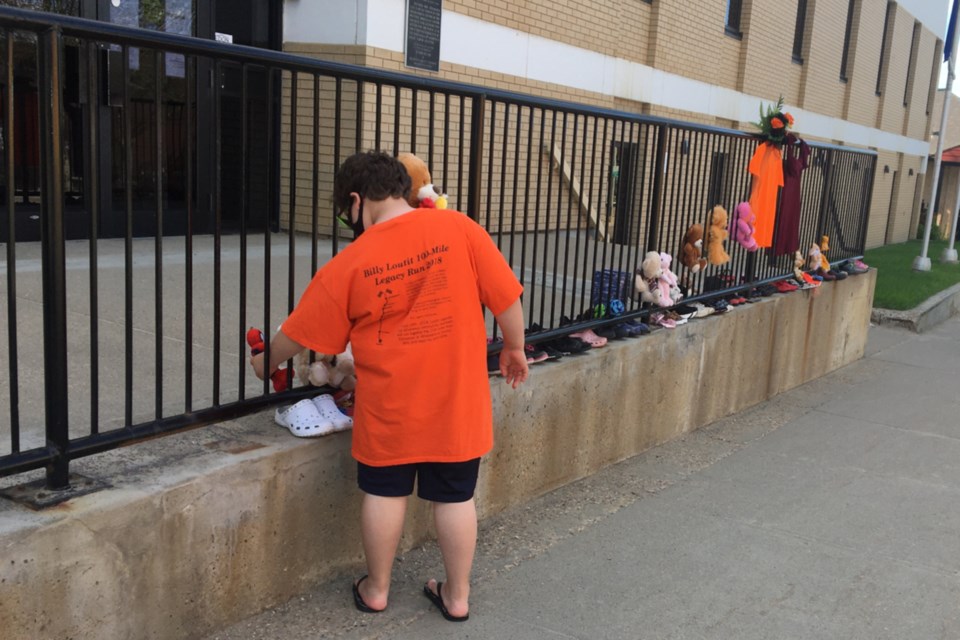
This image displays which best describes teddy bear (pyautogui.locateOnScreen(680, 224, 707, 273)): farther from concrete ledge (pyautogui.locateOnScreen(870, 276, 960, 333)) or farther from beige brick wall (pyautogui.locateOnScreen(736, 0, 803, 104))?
beige brick wall (pyautogui.locateOnScreen(736, 0, 803, 104))

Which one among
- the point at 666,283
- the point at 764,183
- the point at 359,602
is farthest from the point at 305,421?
the point at 764,183

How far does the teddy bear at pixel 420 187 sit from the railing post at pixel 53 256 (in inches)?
54.2

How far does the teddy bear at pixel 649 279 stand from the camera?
222 inches

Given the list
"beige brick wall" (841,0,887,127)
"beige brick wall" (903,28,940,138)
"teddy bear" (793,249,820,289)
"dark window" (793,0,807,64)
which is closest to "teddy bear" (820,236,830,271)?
"teddy bear" (793,249,820,289)

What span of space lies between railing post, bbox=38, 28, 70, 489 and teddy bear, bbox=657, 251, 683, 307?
12.7 feet

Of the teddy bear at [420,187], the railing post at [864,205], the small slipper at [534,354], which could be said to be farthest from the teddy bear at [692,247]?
the railing post at [864,205]

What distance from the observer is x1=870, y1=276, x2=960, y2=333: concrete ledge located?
11.7 meters

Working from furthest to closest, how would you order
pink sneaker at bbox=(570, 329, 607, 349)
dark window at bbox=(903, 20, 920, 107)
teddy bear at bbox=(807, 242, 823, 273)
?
dark window at bbox=(903, 20, 920, 107) < teddy bear at bbox=(807, 242, 823, 273) < pink sneaker at bbox=(570, 329, 607, 349)

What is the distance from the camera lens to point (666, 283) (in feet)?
18.9

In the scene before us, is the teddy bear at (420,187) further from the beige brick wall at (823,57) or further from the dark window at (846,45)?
the dark window at (846,45)

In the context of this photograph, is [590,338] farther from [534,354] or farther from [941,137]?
[941,137]

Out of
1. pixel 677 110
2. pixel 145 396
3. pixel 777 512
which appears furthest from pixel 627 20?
pixel 145 396

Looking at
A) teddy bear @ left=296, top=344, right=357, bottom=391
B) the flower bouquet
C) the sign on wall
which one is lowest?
teddy bear @ left=296, top=344, right=357, bottom=391

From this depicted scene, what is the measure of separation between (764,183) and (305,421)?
4.72 metres
